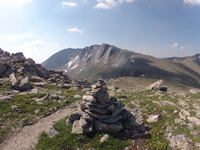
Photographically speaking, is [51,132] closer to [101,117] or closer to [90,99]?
[90,99]

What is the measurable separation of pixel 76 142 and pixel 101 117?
424 cm

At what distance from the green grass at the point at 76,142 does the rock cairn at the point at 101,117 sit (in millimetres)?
888

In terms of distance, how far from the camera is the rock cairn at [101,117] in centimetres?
1756

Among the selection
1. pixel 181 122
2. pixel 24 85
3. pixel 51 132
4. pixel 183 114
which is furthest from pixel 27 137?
pixel 24 85

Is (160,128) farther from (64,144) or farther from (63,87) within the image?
(63,87)

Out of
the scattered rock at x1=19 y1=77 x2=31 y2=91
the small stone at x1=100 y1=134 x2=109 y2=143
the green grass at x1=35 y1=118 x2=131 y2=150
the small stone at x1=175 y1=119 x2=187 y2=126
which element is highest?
the scattered rock at x1=19 y1=77 x2=31 y2=91

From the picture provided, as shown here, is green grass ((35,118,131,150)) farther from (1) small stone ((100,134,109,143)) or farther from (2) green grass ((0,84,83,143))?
(2) green grass ((0,84,83,143))

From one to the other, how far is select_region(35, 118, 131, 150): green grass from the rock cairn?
888mm

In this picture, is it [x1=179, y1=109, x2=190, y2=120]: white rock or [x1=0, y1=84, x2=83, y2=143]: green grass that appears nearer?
[x1=0, y1=84, x2=83, y2=143]: green grass

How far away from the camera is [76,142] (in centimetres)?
1574

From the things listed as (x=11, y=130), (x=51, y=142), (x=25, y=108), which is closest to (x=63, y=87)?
(x=25, y=108)

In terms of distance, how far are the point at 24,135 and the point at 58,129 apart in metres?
4.09

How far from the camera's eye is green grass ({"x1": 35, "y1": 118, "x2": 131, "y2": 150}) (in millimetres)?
14959

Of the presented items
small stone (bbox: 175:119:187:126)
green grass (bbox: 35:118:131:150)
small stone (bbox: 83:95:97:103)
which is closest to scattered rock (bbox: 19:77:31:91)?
green grass (bbox: 35:118:131:150)
